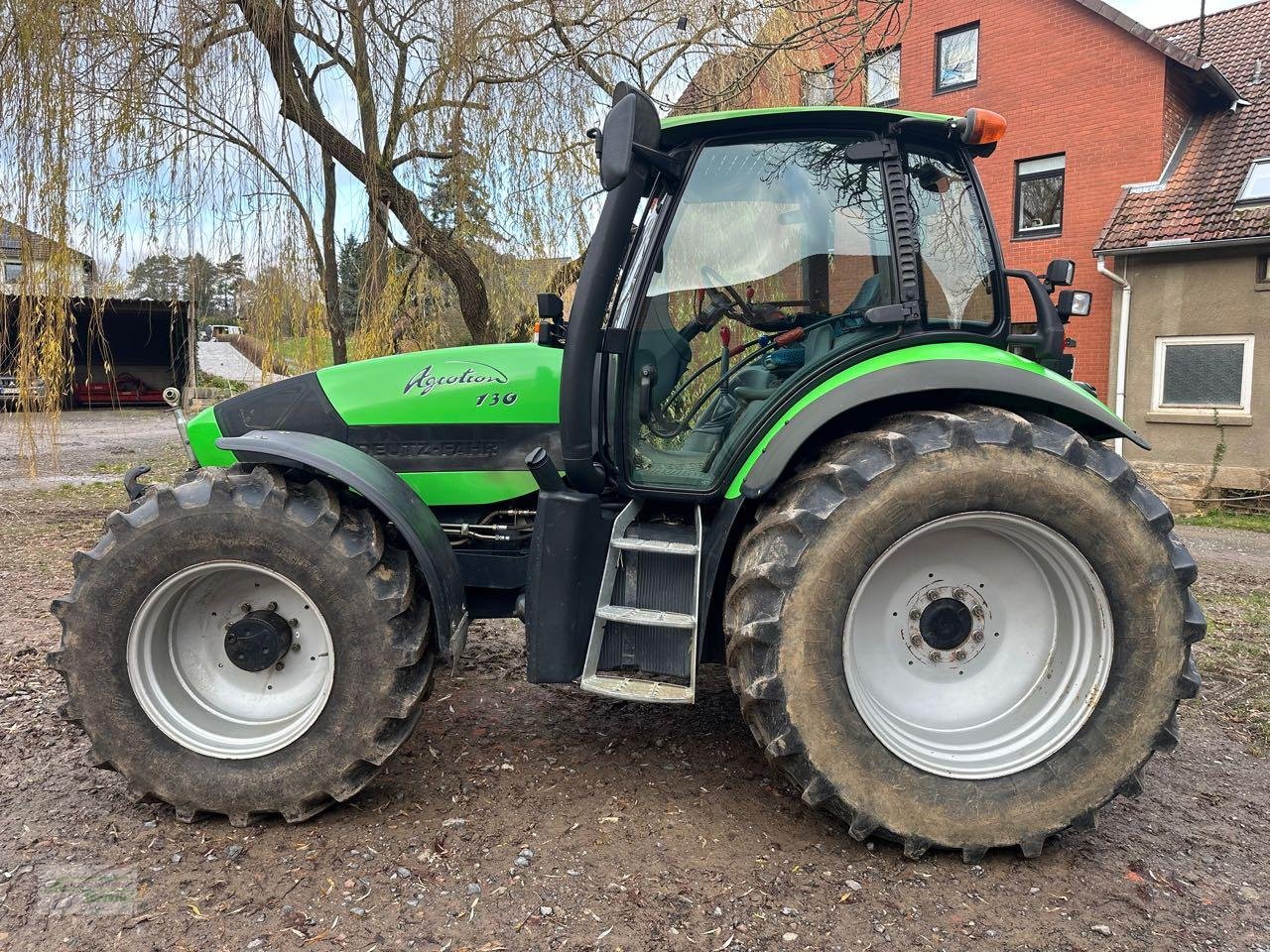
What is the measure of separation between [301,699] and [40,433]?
4158 mm

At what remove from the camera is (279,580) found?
8.92ft

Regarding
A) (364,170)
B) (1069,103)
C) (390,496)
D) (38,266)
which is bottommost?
(390,496)

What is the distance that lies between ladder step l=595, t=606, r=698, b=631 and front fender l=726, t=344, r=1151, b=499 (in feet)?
1.33

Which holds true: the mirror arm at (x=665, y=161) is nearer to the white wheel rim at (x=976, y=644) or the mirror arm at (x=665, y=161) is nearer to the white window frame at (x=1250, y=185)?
the white wheel rim at (x=976, y=644)

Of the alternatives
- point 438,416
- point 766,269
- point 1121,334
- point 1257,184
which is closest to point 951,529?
point 766,269

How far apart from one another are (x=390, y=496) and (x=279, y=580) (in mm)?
437

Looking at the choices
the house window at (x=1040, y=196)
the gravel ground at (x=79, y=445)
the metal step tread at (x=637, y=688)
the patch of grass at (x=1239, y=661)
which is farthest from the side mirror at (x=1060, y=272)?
the house window at (x=1040, y=196)

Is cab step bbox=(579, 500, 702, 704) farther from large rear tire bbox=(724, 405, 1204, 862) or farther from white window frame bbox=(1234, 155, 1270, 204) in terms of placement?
white window frame bbox=(1234, 155, 1270, 204)

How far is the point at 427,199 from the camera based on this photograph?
21.3 feet

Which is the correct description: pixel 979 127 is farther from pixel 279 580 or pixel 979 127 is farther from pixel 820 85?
pixel 820 85

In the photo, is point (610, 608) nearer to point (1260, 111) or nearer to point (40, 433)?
point (40, 433)

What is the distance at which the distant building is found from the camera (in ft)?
17.1

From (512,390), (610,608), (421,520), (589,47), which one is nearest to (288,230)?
(589,47)

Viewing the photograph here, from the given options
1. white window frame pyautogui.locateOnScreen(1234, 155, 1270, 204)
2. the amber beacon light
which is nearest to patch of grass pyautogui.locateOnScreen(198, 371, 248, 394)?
the amber beacon light
